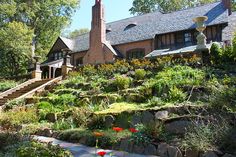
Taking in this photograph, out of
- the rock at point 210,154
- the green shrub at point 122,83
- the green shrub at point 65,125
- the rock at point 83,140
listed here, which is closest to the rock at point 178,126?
the rock at point 210,154

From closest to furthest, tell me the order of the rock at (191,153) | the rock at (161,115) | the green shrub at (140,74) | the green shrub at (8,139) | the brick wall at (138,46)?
the rock at (191,153), the green shrub at (8,139), the rock at (161,115), the green shrub at (140,74), the brick wall at (138,46)

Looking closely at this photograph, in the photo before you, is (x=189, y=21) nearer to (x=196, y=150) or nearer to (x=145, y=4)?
(x=145, y=4)

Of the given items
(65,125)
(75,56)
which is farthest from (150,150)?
(75,56)

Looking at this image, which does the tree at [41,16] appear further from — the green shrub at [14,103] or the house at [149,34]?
the green shrub at [14,103]

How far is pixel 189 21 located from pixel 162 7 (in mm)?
18384

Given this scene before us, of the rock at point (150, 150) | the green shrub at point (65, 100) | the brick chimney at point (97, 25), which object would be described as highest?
the brick chimney at point (97, 25)

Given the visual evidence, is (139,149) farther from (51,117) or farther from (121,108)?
(51,117)

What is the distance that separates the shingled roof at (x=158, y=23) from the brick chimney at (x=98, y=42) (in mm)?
1988

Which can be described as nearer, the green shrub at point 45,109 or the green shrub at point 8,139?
the green shrub at point 8,139

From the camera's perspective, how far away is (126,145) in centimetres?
709

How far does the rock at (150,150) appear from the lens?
6711mm

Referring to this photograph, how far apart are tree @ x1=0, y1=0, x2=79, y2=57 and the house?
22.9 ft

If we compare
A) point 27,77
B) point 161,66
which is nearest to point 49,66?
point 27,77

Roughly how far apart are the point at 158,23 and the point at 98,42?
652 centimetres
